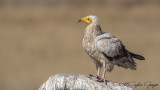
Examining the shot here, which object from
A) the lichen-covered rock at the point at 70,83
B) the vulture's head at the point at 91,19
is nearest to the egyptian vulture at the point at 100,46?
the vulture's head at the point at 91,19

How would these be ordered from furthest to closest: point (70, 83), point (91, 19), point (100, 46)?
1. point (91, 19)
2. point (100, 46)
3. point (70, 83)

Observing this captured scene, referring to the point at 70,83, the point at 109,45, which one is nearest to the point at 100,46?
the point at 109,45

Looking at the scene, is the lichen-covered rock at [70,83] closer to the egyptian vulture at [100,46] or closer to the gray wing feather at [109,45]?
the egyptian vulture at [100,46]

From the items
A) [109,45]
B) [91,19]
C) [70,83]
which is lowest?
[70,83]

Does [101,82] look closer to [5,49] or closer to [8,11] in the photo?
[5,49]

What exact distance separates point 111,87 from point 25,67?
1068 cm

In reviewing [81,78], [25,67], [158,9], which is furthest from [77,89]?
[158,9]

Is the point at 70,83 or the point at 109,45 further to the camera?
the point at 109,45

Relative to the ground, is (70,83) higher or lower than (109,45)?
lower

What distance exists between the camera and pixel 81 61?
2314cm

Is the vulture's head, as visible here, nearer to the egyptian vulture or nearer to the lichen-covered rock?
the egyptian vulture

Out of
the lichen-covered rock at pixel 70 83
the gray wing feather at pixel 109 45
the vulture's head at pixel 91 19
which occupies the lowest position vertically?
the lichen-covered rock at pixel 70 83

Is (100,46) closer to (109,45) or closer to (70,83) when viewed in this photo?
(109,45)

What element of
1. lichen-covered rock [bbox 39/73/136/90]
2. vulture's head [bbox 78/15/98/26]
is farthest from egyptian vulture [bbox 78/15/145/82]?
lichen-covered rock [bbox 39/73/136/90]
